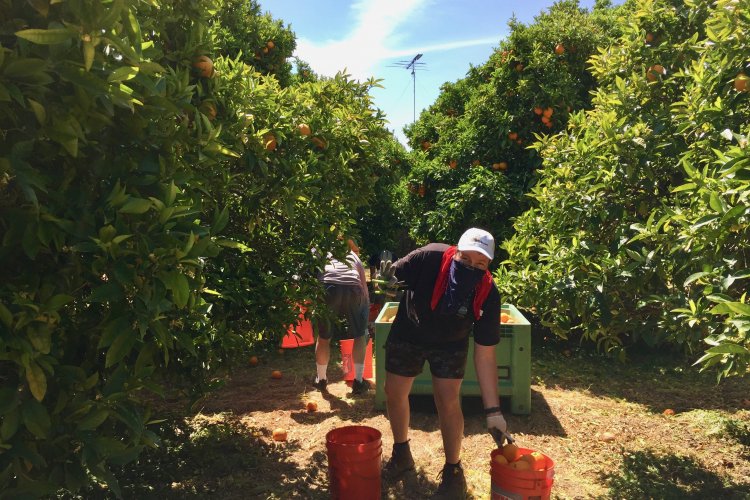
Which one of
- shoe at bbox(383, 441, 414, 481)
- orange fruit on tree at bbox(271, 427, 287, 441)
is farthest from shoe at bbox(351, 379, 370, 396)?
shoe at bbox(383, 441, 414, 481)

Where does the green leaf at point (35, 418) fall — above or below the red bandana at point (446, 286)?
below

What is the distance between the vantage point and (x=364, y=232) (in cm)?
1015

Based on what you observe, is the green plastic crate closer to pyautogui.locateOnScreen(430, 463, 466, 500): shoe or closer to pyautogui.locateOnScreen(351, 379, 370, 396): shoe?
pyautogui.locateOnScreen(351, 379, 370, 396): shoe

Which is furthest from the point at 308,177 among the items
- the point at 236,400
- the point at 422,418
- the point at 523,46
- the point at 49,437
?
the point at 523,46

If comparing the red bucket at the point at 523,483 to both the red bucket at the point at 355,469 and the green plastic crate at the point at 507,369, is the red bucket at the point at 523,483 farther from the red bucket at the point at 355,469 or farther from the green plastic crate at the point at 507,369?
the green plastic crate at the point at 507,369

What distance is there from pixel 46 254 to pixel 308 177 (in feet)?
6.32

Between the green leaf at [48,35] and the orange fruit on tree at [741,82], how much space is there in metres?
2.81

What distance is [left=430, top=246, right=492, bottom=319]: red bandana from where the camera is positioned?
3734 mm

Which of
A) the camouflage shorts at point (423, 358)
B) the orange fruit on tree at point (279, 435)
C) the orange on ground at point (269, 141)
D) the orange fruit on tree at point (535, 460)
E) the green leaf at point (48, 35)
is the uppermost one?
the orange on ground at point (269, 141)

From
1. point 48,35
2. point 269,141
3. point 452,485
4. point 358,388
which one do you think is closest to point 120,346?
point 48,35

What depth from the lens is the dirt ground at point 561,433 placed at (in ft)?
13.4

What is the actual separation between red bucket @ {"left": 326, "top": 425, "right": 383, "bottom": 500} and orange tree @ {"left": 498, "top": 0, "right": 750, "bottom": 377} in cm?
150

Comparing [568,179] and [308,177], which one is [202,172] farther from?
[568,179]

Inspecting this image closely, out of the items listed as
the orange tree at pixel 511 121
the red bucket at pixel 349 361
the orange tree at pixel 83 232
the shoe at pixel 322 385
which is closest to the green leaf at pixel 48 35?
the orange tree at pixel 83 232
